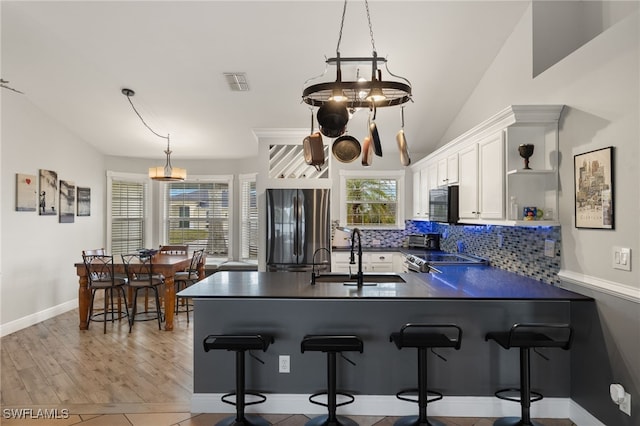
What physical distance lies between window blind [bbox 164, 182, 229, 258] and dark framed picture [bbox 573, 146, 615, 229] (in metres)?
5.75

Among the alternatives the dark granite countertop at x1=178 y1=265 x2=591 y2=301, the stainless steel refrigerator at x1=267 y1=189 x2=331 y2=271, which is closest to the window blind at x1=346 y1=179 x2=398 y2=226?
the stainless steel refrigerator at x1=267 y1=189 x2=331 y2=271

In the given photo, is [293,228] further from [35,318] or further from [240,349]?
[35,318]

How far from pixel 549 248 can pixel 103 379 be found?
12.8ft

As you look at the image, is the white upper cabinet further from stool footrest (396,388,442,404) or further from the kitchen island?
stool footrest (396,388,442,404)

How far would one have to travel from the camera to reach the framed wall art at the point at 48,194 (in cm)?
519

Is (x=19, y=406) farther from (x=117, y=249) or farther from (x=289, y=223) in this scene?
(x=117, y=249)

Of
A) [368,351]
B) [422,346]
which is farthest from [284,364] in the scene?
[422,346]

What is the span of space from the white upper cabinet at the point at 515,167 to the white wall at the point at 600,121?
108 millimetres

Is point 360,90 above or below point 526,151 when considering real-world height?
above

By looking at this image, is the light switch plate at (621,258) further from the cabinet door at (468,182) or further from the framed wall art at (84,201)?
the framed wall art at (84,201)

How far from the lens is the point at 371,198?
625 cm

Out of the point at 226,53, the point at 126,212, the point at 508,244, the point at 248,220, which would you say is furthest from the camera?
the point at 248,220

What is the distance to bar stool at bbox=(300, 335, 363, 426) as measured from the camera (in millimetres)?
2504

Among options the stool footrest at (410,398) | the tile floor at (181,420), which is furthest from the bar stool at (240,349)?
the stool footrest at (410,398)
